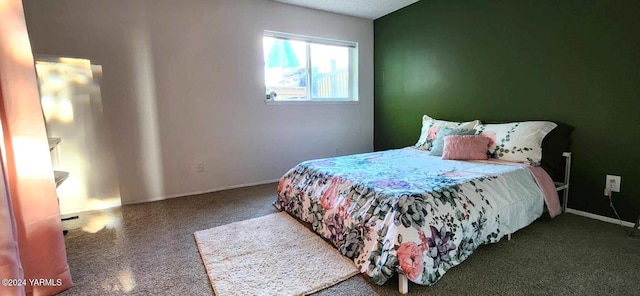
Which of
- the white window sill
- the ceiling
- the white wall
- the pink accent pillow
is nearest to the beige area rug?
the white wall

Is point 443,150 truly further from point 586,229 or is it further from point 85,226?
point 85,226

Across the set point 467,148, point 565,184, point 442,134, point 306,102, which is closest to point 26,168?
point 306,102

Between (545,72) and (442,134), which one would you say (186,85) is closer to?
(442,134)

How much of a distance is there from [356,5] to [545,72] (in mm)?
2300

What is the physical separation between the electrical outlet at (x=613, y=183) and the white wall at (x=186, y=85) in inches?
121

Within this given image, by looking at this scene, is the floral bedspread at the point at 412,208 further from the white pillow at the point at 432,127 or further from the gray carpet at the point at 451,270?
the white pillow at the point at 432,127

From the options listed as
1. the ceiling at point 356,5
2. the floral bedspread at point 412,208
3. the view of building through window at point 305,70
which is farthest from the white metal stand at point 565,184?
the view of building through window at point 305,70

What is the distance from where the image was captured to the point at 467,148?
2746 mm

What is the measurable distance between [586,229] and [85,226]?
4.12 metres

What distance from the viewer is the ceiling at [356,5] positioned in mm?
3746

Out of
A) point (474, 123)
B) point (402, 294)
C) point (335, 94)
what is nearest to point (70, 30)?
point (335, 94)

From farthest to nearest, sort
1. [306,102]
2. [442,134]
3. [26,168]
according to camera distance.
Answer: [306,102], [442,134], [26,168]

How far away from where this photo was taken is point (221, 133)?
3574mm

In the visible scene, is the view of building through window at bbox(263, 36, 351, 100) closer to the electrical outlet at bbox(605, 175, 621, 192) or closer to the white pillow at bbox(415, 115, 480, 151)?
the white pillow at bbox(415, 115, 480, 151)
